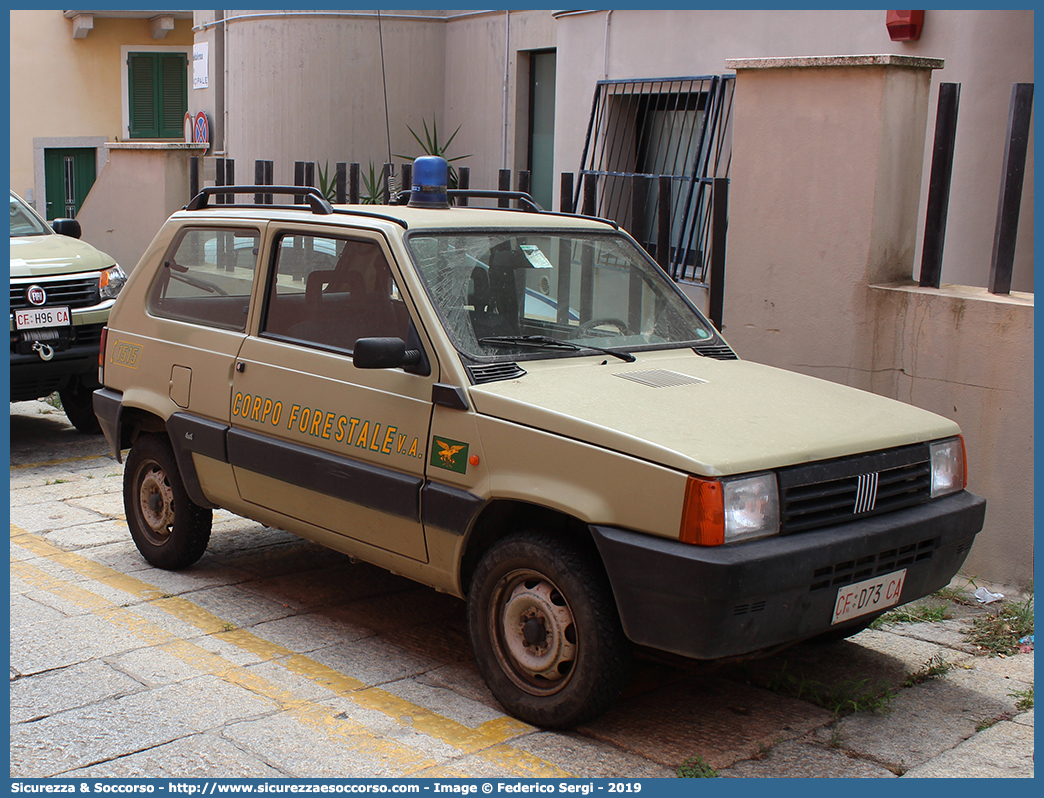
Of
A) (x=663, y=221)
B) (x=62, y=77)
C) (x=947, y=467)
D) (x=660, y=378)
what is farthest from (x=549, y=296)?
(x=62, y=77)

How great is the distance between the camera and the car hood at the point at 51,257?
8156 mm

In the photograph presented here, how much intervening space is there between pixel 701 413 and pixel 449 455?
3.01ft

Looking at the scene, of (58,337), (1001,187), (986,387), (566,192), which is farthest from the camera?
(58,337)

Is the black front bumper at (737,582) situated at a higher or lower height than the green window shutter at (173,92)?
lower

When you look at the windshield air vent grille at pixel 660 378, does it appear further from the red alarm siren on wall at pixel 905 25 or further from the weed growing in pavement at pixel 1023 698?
the red alarm siren on wall at pixel 905 25

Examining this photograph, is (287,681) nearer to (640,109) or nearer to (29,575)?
(29,575)

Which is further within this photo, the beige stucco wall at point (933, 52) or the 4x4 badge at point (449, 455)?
the beige stucco wall at point (933, 52)

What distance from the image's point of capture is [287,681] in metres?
4.30

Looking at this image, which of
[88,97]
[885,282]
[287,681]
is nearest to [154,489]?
[287,681]

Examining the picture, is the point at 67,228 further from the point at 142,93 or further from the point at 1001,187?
the point at 142,93

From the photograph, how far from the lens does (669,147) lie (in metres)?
11.0

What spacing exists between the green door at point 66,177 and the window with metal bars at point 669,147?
44.2ft

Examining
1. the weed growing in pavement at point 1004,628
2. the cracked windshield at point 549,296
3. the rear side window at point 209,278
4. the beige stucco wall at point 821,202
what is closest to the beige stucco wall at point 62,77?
the rear side window at point 209,278

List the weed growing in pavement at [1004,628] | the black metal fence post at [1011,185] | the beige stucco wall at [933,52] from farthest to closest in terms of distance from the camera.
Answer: the beige stucco wall at [933,52]
the black metal fence post at [1011,185]
the weed growing in pavement at [1004,628]
